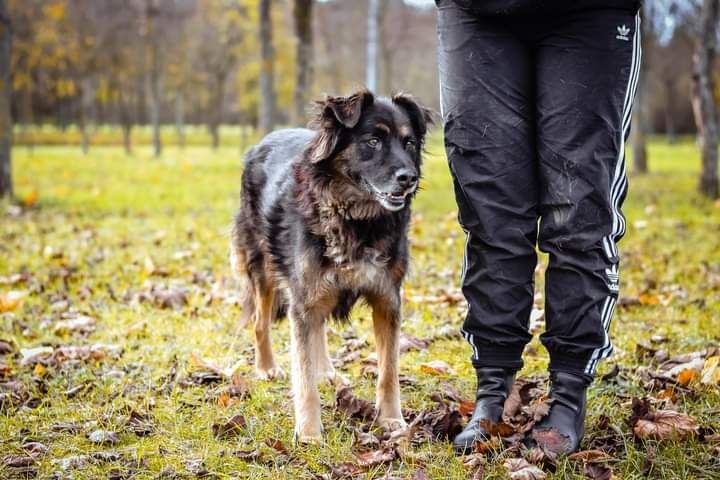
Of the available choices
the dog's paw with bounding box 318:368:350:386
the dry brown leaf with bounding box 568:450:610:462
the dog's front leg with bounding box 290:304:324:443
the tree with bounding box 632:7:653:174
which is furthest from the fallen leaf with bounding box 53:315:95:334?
the tree with bounding box 632:7:653:174

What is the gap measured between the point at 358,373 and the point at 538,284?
109 inches

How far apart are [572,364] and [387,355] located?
3.03ft

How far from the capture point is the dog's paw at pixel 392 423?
353 centimetres

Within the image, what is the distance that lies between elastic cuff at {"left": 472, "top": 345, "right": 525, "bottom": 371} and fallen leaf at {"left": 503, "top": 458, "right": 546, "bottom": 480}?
473mm

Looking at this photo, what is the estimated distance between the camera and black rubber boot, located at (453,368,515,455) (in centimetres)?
319

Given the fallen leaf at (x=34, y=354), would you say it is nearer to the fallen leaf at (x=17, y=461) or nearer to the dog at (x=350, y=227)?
the fallen leaf at (x=17, y=461)

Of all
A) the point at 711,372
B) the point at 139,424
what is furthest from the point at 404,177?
the point at 711,372

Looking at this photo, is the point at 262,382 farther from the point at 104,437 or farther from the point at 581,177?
the point at 581,177

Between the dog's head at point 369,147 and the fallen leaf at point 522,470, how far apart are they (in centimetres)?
123

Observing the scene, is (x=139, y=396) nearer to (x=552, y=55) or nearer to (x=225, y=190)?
(x=552, y=55)

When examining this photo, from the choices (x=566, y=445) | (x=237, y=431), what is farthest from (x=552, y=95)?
(x=237, y=431)

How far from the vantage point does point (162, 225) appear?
10.3 metres

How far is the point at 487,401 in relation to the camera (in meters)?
3.30

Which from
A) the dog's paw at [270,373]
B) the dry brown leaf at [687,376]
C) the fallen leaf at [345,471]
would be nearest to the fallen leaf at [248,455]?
the fallen leaf at [345,471]
